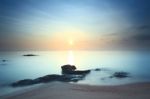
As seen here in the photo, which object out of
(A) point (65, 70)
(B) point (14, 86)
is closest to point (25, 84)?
(B) point (14, 86)

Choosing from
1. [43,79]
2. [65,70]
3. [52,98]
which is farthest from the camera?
[65,70]

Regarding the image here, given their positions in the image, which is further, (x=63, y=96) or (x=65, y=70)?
(x=65, y=70)

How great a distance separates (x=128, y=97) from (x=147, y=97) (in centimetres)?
56

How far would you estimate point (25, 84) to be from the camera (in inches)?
554

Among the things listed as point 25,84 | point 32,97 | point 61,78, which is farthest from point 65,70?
point 32,97

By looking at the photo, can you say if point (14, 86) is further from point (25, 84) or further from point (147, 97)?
point (147, 97)

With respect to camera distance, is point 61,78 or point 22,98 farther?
point 61,78

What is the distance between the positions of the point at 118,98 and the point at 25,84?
32.8 feet

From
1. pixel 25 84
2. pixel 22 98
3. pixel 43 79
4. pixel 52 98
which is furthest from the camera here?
pixel 43 79

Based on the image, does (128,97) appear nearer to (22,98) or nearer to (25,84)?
(22,98)

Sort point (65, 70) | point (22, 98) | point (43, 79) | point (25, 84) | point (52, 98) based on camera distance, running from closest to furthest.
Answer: point (52, 98) → point (22, 98) → point (25, 84) → point (43, 79) → point (65, 70)

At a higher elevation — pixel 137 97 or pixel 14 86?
pixel 137 97

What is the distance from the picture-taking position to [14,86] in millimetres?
14305

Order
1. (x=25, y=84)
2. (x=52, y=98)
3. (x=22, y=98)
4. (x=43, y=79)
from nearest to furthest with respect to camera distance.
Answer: (x=52, y=98)
(x=22, y=98)
(x=25, y=84)
(x=43, y=79)
